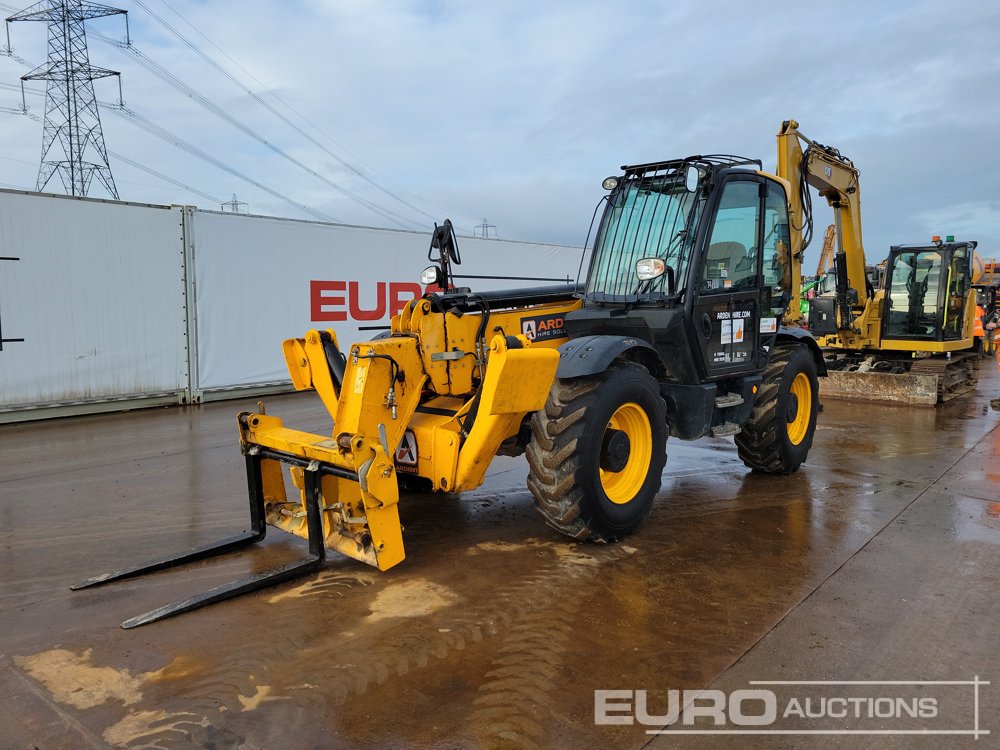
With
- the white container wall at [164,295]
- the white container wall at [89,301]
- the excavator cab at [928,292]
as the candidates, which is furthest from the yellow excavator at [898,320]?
the white container wall at [89,301]

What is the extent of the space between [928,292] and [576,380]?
10.4 meters

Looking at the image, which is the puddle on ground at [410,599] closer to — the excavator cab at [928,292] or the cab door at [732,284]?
the cab door at [732,284]

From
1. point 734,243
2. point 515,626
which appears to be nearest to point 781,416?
point 734,243

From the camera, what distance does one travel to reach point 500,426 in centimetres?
426

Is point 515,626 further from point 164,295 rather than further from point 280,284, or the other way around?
point 280,284

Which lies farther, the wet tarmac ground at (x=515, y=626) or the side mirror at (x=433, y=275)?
→ the side mirror at (x=433, y=275)

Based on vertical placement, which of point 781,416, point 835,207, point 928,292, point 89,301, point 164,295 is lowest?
point 781,416

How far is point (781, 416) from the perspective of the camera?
6.20m

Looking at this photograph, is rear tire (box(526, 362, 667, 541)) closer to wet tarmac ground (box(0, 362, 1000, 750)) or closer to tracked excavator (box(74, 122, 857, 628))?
tracked excavator (box(74, 122, 857, 628))

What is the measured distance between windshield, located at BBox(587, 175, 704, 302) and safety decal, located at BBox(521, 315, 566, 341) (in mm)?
322

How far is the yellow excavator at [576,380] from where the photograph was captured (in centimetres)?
412

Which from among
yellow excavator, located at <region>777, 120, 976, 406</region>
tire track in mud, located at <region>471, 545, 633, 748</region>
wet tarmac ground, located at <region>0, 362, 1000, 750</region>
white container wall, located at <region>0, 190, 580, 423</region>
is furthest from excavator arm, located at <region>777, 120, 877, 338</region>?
white container wall, located at <region>0, 190, 580, 423</region>

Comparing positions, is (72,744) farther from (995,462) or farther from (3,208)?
(3,208)

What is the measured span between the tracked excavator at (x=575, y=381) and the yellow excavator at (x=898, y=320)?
544 cm
